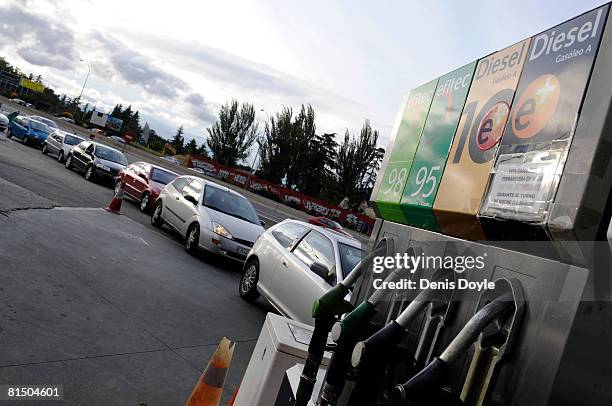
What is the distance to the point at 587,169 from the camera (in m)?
1.25

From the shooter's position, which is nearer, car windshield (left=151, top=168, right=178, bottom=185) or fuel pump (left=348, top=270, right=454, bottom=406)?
fuel pump (left=348, top=270, right=454, bottom=406)

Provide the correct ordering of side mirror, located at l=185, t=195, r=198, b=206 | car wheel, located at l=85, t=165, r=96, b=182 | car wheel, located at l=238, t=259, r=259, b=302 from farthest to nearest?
car wheel, located at l=85, t=165, r=96, b=182
side mirror, located at l=185, t=195, r=198, b=206
car wheel, located at l=238, t=259, r=259, b=302

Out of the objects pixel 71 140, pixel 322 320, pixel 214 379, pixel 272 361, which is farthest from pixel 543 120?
pixel 71 140

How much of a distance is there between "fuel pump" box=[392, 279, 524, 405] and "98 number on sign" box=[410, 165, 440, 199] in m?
0.60

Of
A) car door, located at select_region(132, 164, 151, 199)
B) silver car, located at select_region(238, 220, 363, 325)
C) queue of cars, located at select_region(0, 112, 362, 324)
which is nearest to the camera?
silver car, located at select_region(238, 220, 363, 325)

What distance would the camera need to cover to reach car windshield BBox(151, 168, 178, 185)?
15.8 meters

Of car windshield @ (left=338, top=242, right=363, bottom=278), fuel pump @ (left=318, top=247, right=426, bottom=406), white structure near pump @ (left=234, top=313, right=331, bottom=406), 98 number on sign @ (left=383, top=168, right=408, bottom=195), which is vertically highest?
98 number on sign @ (left=383, top=168, right=408, bottom=195)

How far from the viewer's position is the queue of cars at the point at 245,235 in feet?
24.5

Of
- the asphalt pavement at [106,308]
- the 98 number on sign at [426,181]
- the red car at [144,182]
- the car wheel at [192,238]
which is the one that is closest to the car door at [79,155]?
the red car at [144,182]

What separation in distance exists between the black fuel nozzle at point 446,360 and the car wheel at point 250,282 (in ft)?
24.4

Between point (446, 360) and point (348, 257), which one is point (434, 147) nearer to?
point (446, 360)

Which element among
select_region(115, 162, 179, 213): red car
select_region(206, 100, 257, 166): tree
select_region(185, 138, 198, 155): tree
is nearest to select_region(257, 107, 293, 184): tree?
select_region(206, 100, 257, 166): tree

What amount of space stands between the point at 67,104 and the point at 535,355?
139 meters

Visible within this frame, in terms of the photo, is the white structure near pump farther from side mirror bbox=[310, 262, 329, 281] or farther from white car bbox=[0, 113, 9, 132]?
white car bbox=[0, 113, 9, 132]
